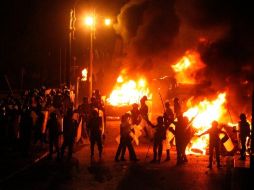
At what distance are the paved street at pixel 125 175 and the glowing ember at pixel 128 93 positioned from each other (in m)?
16.7

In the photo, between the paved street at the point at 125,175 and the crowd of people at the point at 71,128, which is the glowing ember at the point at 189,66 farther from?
the paved street at the point at 125,175

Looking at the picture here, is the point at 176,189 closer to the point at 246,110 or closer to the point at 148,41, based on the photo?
the point at 246,110

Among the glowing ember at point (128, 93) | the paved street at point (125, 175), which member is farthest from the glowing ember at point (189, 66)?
the glowing ember at point (128, 93)

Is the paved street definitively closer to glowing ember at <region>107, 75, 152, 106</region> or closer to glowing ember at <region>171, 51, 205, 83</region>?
glowing ember at <region>171, 51, 205, 83</region>

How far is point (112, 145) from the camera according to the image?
18484 millimetres

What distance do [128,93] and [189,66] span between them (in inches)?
394

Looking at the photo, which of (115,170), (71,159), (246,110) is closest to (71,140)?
(71,159)

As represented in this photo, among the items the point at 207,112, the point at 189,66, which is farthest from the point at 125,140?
the point at 189,66

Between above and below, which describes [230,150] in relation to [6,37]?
below

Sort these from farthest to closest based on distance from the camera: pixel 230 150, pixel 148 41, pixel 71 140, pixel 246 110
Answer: pixel 148 41, pixel 246 110, pixel 230 150, pixel 71 140

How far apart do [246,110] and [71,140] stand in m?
10.00

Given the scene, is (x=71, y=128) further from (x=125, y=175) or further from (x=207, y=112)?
(x=207, y=112)

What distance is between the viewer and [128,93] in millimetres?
32438

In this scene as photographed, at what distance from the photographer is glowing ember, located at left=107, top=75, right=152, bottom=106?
32.0 metres
